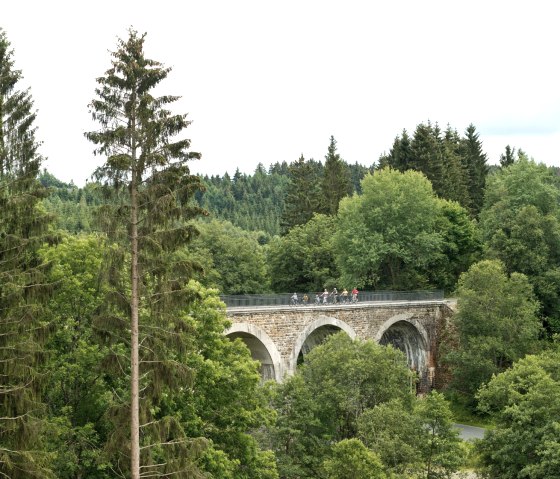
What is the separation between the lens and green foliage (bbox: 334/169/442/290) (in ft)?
184

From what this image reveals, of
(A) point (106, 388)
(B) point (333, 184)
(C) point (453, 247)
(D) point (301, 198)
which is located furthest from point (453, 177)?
(A) point (106, 388)

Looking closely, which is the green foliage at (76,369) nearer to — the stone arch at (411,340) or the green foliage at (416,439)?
the green foliage at (416,439)

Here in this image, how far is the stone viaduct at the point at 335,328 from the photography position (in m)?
41.1

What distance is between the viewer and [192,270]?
60.5 ft

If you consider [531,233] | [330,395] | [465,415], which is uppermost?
[531,233]

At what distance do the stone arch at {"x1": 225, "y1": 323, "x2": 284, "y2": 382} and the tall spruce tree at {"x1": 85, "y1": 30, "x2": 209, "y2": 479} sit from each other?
21.9 m

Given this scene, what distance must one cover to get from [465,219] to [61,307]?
42.3 metres

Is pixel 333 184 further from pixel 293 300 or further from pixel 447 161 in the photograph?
pixel 293 300

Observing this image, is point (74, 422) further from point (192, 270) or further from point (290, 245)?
point (290, 245)

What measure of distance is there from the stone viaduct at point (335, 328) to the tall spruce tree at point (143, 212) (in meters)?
17.9

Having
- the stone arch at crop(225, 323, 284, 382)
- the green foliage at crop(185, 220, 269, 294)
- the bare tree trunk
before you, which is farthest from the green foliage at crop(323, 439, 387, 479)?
the green foliage at crop(185, 220, 269, 294)

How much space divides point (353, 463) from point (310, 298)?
18951 mm

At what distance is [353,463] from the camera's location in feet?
88.6

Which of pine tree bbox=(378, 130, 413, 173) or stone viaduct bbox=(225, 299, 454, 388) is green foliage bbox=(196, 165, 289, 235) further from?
stone viaduct bbox=(225, 299, 454, 388)
